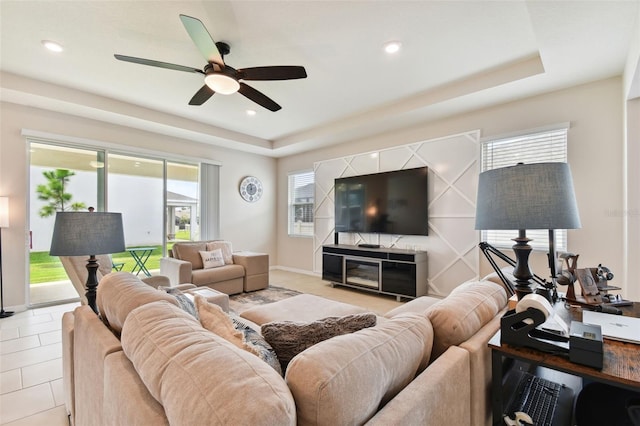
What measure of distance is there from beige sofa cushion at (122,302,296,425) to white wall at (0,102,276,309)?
14.0 ft

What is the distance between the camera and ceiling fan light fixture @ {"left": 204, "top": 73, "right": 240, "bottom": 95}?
2.53 m

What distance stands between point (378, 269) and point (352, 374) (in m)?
3.73

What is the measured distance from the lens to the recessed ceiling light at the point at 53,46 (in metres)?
2.61

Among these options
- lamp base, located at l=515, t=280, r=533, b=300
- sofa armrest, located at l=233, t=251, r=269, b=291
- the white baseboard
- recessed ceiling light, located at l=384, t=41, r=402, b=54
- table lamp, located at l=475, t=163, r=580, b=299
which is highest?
recessed ceiling light, located at l=384, t=41, r=402, b=54

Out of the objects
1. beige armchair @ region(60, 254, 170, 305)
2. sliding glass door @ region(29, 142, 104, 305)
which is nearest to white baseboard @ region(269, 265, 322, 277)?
beige armchair @ region(60, 254, 170, 305)

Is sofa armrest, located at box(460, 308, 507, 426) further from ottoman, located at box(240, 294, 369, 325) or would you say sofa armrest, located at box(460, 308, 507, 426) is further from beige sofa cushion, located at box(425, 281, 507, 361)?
ottoman, located at box(240, 294, 369, 325)

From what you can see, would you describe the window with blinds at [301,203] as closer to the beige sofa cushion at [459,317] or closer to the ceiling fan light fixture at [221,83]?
the ceiling fan light fixture at [221,83]

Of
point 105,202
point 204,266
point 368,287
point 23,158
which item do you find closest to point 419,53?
point 368,287

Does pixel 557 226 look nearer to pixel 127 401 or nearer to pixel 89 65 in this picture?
pixel 127 401

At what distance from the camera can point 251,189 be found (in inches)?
243

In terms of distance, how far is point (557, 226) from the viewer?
1.18 metres

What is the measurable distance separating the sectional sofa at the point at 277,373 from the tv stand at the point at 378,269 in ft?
8.67

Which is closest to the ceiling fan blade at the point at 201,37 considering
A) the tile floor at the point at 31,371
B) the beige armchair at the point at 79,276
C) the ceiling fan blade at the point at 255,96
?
the ceiling fan blade at the point at 255,96

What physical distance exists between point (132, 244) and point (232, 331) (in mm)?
4445
